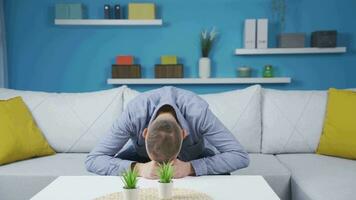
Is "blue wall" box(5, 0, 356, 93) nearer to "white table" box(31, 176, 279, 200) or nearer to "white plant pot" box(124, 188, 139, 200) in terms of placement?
"white table" box(31, 176, 279, 200)

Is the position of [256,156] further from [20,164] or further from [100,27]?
[100,27]

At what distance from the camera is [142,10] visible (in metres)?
3.57

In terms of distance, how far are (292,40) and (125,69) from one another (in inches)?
61.4

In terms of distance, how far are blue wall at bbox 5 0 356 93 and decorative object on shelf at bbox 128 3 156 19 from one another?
12cm

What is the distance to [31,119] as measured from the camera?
8.32 ft

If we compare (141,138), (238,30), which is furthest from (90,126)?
(238,30)

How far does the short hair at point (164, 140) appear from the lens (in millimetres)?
1397

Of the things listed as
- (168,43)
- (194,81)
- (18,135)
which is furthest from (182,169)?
(168,43)

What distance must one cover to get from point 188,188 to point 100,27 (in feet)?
8.62

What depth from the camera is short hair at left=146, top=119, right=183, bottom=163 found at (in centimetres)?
140

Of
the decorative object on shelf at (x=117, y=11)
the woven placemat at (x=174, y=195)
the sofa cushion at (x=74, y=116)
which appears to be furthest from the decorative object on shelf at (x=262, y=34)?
the woven placemat at (x=174, y=195)

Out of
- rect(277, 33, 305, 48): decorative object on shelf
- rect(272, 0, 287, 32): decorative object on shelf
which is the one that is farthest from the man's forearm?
rect(272, 0, 287, 32): decorative object on shelf

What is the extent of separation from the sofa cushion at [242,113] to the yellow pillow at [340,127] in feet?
1.39

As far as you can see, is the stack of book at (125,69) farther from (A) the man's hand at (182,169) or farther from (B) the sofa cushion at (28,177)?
(A) the man's hand at (182,169)
